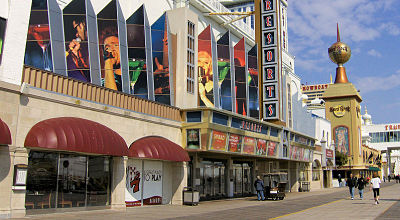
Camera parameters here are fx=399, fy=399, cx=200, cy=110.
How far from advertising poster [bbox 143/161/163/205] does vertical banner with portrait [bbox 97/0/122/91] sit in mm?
5591

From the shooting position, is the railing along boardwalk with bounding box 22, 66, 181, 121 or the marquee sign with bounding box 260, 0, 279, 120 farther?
the marquee sign with bounding box 260, 0, 279, 120

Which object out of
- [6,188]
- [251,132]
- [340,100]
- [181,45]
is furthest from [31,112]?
[340,100]

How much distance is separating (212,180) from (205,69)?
9.07 m

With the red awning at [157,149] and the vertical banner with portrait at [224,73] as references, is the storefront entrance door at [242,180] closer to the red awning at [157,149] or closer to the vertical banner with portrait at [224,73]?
the vertical banner with portrait at [224,73]

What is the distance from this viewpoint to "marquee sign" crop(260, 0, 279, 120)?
117 feet

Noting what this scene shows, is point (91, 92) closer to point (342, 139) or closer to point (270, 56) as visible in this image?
point (270, 56)

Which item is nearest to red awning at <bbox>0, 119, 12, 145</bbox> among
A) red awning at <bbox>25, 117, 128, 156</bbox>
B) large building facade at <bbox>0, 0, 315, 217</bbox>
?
large building facade at <bbox>0, 0, 315, 217</bbox>

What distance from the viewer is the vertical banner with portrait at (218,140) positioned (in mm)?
24805

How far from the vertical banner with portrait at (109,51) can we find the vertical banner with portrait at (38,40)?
335cm

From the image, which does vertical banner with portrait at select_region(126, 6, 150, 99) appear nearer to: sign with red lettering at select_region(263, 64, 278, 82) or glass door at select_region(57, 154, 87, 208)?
glass door at select_region(57, 154, 87, 208)

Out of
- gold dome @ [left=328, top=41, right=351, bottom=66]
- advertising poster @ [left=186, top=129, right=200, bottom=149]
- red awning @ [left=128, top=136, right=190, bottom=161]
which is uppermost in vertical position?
gold dome @ [left=328, top=41, right=351, bottom=66]

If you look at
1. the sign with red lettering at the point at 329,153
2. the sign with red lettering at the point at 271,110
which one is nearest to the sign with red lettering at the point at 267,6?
the sign with red lettering at the point at 271,110

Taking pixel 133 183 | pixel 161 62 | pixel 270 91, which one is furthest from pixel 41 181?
pixel 270 91

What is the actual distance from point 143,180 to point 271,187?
1158 centimetres
